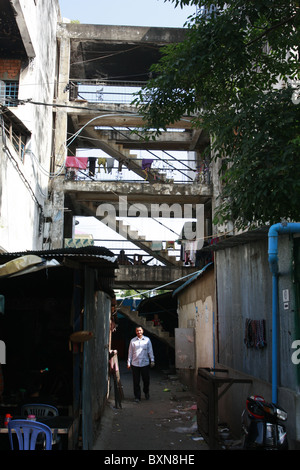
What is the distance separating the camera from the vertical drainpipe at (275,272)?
17.4 feet

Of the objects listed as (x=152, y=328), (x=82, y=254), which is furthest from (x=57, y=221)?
(x=82, y=254)

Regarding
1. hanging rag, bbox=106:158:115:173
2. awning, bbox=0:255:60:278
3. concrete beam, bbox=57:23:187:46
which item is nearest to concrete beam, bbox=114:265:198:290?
hanging rag, bbox=106:158:115:173

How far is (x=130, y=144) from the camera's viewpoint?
992 inches

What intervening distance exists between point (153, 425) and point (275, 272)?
465 centimetres

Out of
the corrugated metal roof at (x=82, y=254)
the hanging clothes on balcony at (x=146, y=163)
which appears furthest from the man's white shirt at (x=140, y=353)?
the hanging clothes on balcony at (x=146, y=163)

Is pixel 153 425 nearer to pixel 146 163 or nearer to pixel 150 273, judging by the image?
pixel 150 273

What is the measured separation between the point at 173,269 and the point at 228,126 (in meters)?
12.8

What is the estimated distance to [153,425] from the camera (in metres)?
8.40

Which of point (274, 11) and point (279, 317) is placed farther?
point (274, 11)

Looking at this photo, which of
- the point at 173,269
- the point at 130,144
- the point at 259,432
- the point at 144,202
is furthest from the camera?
the point at 130,144

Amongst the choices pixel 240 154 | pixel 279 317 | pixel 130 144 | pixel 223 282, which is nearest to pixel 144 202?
pixel 130 144

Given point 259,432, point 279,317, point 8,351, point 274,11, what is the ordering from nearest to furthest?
point 259,432
point 279,317
point 274,11
point 8,351

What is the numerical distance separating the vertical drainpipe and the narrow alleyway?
2.02 meters
